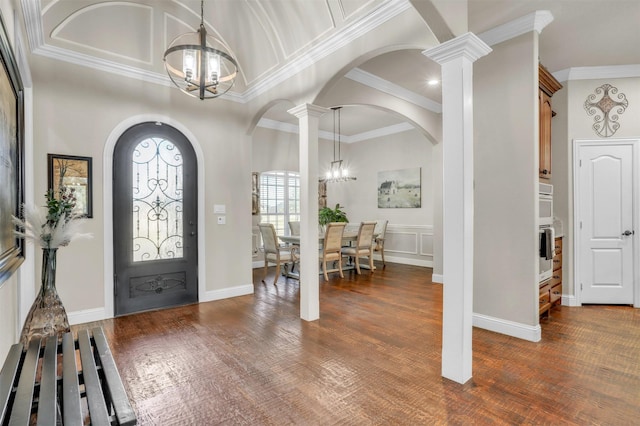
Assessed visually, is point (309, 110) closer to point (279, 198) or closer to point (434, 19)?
point (434, 19)

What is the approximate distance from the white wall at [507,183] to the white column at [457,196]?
1.10 meters

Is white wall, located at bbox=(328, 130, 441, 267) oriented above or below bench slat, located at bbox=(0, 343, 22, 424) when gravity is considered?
above

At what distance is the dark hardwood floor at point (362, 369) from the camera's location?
201cm

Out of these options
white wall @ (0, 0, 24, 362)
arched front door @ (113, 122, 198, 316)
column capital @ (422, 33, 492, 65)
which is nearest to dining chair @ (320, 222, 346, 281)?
arched front door @ (113, 122, 198, 316)

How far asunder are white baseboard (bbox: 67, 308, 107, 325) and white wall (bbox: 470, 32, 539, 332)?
13.5 feet

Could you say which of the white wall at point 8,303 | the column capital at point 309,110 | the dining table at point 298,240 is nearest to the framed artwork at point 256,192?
the dining table at point 298,240

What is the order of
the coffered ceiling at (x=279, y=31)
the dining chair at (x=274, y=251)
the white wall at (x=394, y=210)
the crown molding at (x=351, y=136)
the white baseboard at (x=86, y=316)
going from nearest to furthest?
the coffered ceiling at (x=279, y=31) → the white baseboard at (x=86, y=316) → the dining chair at (x=274, y=251) → the white wall at (x=394, y=210) → the crown molding at (x=351, y=136)

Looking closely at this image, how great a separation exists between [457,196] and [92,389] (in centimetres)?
226

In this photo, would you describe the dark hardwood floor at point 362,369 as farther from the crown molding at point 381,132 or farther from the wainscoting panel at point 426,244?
the crown molding at point 381,132

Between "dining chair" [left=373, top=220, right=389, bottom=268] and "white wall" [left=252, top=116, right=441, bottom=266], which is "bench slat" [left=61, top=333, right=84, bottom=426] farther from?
"dining chair" [left=373, top=220, right=389, bottom=268]

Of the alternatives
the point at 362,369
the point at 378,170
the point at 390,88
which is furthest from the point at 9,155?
the point at 378,170

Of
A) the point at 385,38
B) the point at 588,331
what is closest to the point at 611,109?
the point at 588,331

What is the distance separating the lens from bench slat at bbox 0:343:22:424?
1212mm

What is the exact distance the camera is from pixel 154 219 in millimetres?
4039
